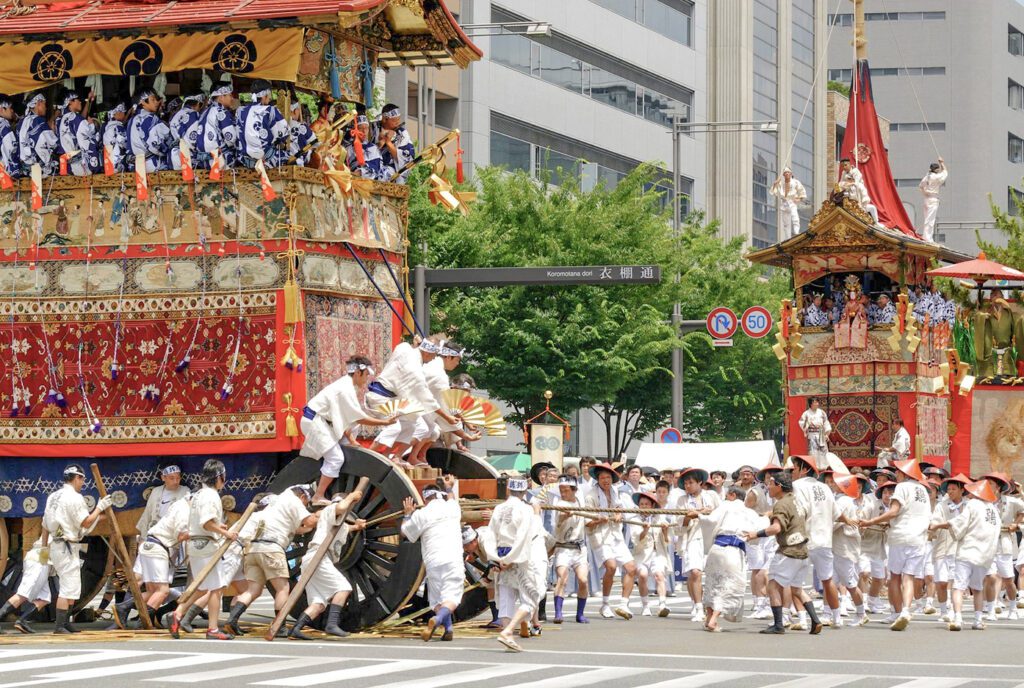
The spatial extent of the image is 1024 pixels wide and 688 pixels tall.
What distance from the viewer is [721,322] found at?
125ft

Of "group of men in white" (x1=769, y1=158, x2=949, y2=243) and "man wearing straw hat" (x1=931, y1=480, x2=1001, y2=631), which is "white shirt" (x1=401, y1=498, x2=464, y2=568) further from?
"group of men in white" (x1=769, y1=158, x2=949, y2=243)

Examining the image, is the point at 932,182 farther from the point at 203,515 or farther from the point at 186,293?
the point at 203,515

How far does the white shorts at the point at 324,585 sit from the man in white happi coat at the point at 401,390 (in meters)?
1.44

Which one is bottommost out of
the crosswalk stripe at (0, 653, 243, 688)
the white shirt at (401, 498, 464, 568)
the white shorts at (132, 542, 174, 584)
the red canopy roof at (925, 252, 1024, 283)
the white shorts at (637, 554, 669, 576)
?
the crosswalk stripe at (0, 653, 243, 688)

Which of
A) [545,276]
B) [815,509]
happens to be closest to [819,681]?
→ [815,509]

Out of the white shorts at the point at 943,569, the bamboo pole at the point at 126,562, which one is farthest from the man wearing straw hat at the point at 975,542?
the bamboo pole at the point at 126,562

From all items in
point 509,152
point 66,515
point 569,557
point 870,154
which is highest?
point 509,152

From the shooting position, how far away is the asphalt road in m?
14.4

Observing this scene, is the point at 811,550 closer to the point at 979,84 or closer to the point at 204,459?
the point at 204,459

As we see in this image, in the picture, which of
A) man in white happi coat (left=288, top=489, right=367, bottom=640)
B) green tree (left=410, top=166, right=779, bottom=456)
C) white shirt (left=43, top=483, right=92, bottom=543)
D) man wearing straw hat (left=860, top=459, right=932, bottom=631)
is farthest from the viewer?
green tree (left=410, top=166, right=779, bottom=456)

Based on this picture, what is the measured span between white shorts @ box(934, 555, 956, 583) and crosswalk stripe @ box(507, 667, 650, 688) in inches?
294

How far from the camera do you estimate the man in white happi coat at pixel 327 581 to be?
17797 mm

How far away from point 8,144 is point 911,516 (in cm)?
1104

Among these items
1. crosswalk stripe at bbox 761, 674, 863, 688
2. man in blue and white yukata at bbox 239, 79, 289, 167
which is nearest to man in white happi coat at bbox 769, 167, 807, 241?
man in blue and white yukata at bbox 239, 79, 289, 167
